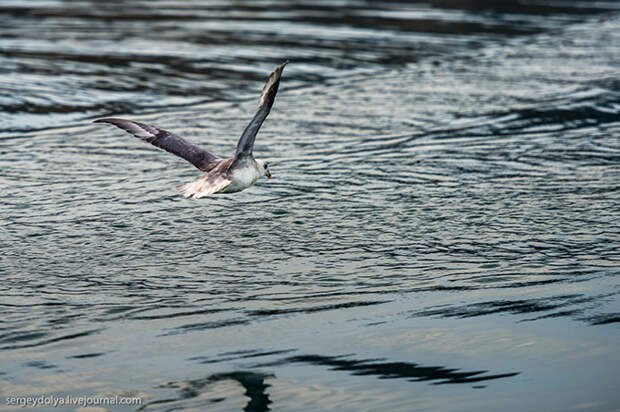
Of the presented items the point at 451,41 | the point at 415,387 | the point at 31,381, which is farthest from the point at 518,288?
the point at 451,41

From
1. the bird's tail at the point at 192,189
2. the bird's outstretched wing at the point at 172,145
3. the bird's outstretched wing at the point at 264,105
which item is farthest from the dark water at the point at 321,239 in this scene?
the bird's outstretched wing at the point at 264,105

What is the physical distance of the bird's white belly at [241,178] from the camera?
6352 millimetres

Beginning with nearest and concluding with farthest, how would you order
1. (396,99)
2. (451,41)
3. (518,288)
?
(518,288) < (396,99) < (451,41)

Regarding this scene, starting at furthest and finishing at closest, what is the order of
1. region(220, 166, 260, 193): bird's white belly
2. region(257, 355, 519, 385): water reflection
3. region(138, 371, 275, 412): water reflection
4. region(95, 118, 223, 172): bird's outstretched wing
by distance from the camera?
region(95, 118, 223, 172): bird's outstretched wing
region(220, 166, 260, 193): bird's white belly
region(257, 355, 519, 385): water reflection
region(138, 371, 275, 412): water reflection

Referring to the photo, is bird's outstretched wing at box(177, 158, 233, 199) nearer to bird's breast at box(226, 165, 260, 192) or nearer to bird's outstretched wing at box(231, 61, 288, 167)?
bird's breast at box(226, 165, 260, 192)

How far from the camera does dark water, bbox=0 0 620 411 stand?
472 cm

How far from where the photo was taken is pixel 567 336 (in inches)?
204

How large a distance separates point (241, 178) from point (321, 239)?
68 centimetres

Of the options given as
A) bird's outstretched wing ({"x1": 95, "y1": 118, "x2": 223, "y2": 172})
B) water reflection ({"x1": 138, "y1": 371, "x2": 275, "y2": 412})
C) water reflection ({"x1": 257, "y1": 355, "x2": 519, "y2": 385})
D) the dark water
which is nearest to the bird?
bird's outstretched wing ({"x1": 95, "y1": 118, "x2": 223, "y2": 172})

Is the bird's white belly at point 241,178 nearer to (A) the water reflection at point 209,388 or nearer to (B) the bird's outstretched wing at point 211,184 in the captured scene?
(B) the bird's outstretched wing at point 211,184

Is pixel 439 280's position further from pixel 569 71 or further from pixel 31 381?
pixel 569 71

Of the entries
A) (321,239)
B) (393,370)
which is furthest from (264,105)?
(393,370)

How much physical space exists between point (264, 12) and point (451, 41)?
179 inches

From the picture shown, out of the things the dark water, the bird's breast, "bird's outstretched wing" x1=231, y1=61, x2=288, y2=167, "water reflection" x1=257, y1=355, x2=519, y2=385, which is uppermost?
"bird's outstretched wing" x1=231, y1=61, x2=288, y2=167
